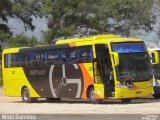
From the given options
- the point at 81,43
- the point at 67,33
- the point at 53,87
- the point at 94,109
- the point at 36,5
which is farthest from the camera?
the point at 36,5

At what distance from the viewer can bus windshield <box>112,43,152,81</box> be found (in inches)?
976

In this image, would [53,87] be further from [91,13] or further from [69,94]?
[91,13]

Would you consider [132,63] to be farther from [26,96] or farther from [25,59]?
[26,96]

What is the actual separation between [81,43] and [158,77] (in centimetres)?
445

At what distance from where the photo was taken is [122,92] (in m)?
24.7

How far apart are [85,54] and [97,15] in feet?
73.0

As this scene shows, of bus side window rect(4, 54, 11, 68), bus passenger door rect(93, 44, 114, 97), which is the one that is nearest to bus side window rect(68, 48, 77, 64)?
bus passenger door rect(93, 44, 114, 97)

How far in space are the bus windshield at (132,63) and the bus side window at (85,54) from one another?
1.30 meters

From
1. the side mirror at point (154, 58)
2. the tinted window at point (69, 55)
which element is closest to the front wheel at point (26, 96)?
the tinted window at point (69, 55)

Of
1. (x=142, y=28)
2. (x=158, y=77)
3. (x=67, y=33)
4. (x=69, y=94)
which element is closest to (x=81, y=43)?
(x=69, y=94)

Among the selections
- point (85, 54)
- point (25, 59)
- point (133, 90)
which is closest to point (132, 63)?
point (133, 90)

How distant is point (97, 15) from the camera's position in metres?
47.9

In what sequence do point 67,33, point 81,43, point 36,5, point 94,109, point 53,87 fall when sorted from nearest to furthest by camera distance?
1. point 94,109
2. point 81,43
3. point 53,87
4. point 67,33
5. point 36,5

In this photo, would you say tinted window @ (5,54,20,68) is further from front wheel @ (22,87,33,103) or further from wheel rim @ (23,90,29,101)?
wheel rim @ (23,90,29,101)
